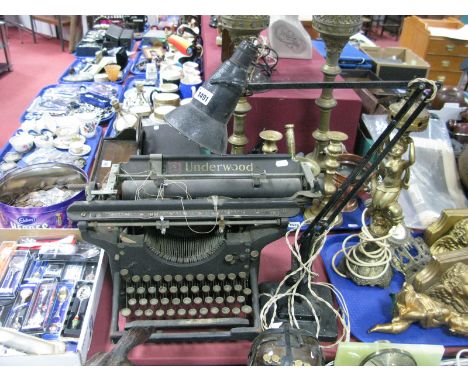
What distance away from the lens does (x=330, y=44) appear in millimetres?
1709

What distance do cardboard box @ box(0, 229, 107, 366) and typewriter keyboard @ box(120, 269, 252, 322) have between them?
12cm

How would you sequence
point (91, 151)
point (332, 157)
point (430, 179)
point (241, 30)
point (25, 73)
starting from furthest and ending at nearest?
point (25, 73) < point (91, 151) < point (430, 179) < point (241, 30) < point (332, 157)

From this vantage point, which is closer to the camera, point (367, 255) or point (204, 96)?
point (204, 96)

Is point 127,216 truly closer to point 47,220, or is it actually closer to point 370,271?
point 47,220

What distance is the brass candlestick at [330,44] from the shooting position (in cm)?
163

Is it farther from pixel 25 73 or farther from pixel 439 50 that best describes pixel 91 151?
pixel 439 50

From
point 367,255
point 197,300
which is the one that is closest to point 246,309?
point 197,300

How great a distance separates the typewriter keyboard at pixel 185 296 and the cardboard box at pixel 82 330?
123mm

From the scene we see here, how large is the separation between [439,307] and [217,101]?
92cm

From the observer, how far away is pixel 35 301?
1.34 meters

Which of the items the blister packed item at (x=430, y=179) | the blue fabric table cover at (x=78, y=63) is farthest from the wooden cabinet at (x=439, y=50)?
the blue fabric table cover at (x=78, y=63)

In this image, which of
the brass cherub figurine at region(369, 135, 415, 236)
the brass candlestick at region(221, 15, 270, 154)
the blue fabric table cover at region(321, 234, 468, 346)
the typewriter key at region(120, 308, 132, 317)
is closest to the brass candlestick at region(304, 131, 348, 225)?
the brass cherub figurine at region(369, 135, 415, 236)

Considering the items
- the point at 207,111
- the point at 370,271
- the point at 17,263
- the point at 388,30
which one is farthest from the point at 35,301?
the point at 388,30

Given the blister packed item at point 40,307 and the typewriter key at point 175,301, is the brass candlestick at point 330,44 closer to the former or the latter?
the typewriter key at point 175,301
